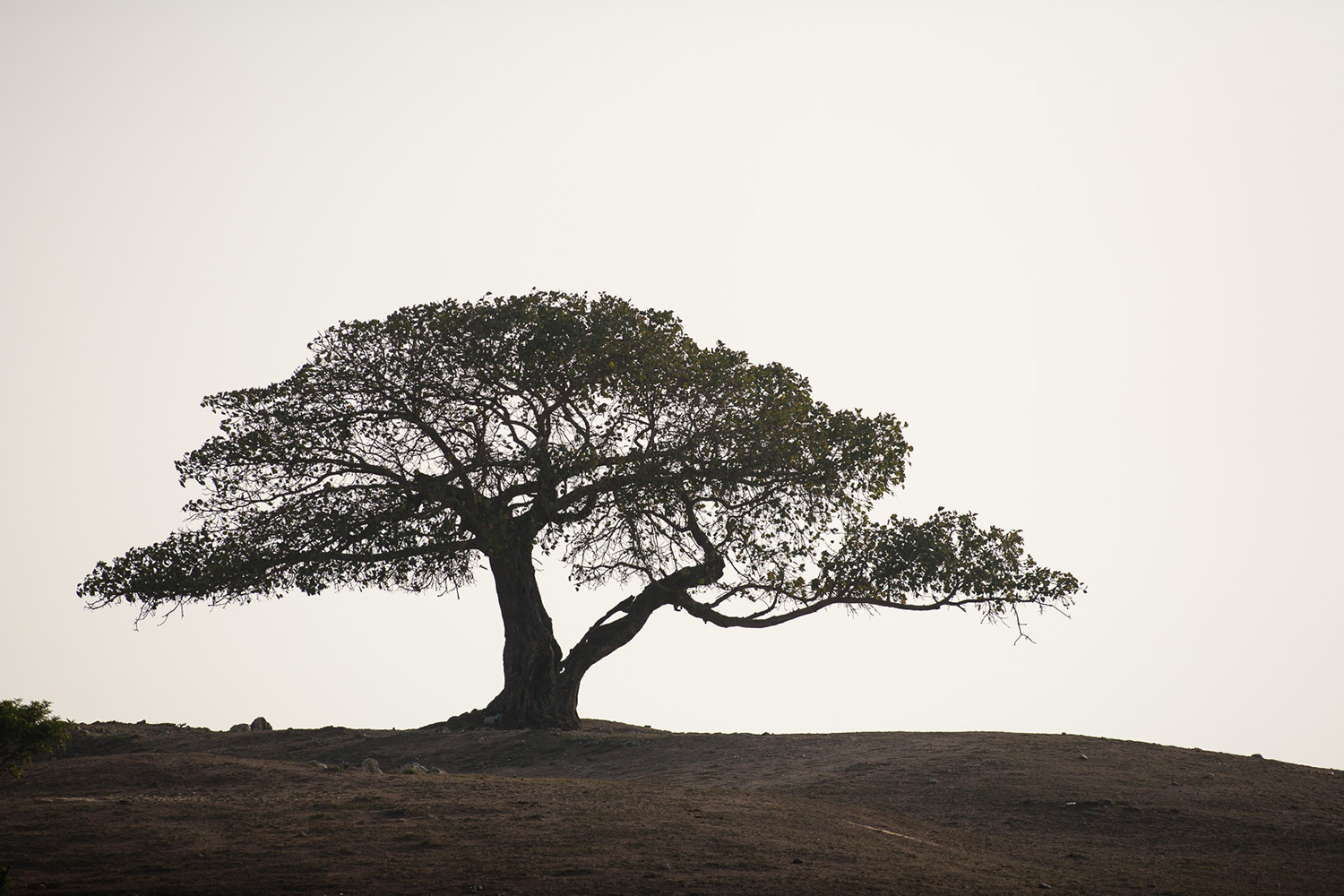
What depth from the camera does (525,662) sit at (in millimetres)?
26062

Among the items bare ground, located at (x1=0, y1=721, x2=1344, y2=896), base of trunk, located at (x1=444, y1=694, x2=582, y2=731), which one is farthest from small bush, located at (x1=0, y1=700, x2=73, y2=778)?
base of trunk, located at (x1=444, y1=694, x2=582, y2=731)

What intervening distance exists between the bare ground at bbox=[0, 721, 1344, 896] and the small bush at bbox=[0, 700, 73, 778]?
95 centimetres

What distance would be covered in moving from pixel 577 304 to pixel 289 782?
39.4 ft

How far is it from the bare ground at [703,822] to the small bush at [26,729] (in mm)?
949

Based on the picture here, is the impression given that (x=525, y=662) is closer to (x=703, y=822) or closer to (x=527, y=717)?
(x=527, y=717)

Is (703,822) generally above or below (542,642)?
below

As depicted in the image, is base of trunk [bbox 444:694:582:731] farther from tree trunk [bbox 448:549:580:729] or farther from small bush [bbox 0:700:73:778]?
small bush [bbox 0:700:73:778]

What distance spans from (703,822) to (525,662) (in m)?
12.1

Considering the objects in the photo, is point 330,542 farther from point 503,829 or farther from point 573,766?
point 503,829

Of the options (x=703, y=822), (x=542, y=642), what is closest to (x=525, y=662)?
(x=542, y=642)

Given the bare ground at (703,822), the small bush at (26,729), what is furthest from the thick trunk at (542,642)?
the small bush at (26,729)

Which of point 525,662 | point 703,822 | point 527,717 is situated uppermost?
point 525,662

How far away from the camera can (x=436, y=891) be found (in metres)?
11.4

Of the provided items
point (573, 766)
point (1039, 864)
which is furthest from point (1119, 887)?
point (573, 766)
